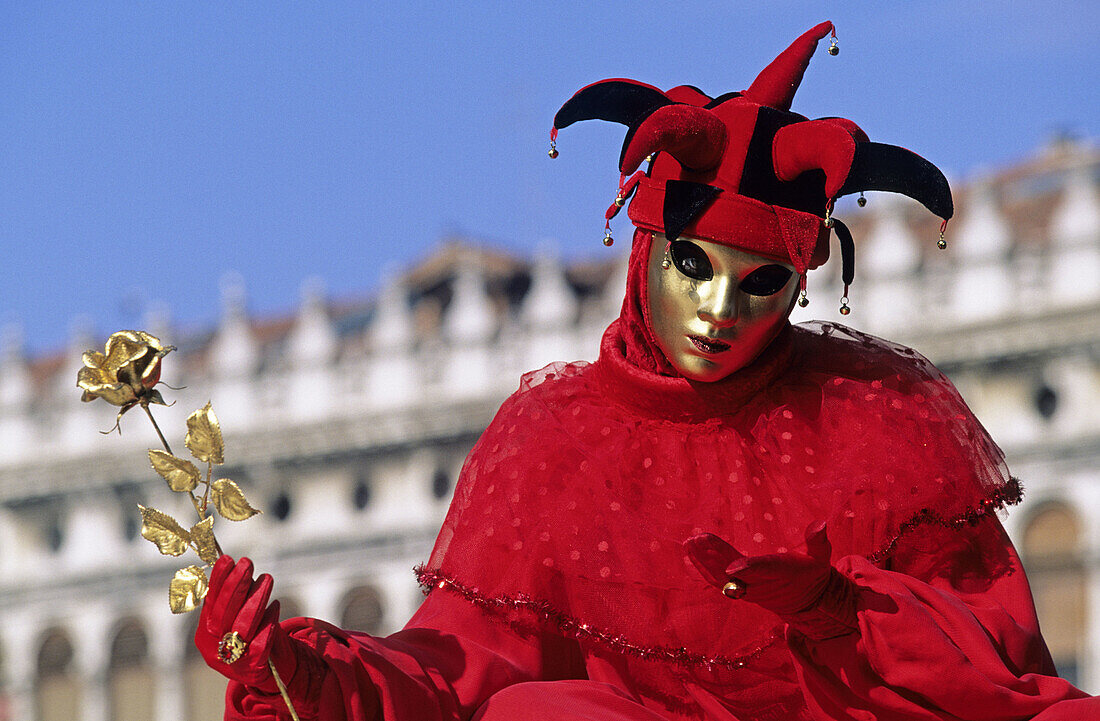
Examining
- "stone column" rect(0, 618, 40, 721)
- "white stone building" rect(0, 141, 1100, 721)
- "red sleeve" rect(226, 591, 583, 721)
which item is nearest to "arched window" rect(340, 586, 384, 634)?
"white stone building" rect(0, 141, 1100, 721)

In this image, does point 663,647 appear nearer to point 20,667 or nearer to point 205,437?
point 205,437

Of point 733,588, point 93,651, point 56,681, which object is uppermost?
point 733,588

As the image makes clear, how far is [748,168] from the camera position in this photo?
325cm

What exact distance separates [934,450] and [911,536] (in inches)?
5.6

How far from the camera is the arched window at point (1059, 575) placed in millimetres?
20953

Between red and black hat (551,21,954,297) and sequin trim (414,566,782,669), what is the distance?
568 mm

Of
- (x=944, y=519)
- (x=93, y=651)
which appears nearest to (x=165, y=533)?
(x=944, y=519)

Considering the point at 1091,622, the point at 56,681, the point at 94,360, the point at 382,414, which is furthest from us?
the point at 56,681

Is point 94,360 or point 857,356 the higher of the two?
point 94,360

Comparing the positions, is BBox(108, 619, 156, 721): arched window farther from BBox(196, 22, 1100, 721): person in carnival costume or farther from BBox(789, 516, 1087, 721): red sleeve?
BBox(789, 516, 1087, 721): red sleeve

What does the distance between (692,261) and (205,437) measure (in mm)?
816

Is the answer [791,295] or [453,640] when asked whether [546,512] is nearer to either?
[453,640]

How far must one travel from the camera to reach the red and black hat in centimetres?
318

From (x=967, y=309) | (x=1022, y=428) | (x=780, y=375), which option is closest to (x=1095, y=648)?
(x=1022, y=428)
